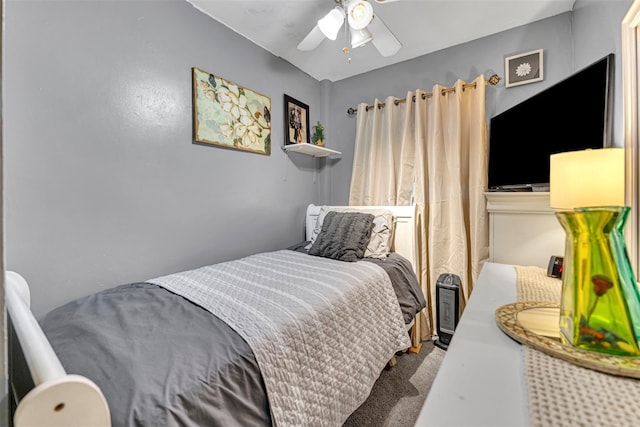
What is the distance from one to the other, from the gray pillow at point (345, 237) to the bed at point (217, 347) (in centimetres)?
16

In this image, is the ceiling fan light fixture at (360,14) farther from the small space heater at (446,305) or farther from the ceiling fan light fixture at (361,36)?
the small space heater at (446,305)

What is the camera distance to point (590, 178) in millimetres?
1077

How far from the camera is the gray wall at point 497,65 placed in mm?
1346

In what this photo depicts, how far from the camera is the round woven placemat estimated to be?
523mm

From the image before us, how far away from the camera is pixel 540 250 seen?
1.58m

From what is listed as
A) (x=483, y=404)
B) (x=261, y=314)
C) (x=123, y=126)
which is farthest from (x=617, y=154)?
(x=123, y=126)

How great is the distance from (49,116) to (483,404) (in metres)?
2.00

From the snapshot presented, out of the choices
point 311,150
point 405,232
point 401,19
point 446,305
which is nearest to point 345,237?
point 405,232

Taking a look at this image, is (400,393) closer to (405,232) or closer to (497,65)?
(405,232)

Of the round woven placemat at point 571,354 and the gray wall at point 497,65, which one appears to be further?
the gray wall at point 497,65

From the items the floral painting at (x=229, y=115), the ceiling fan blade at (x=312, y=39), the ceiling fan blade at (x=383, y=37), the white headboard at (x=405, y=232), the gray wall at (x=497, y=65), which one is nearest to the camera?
the gray wall at (x=497, y=65)

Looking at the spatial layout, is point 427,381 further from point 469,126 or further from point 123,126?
point 123,126

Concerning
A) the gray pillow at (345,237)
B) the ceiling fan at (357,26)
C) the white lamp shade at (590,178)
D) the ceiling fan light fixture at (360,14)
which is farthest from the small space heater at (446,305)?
the ceiling fan light fixture at (360,14)

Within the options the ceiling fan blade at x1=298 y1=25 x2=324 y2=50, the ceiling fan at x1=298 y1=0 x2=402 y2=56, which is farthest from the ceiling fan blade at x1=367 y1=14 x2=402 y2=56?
the ceiling fan blade at x1=298 y1=25 x2=324 y2=50
